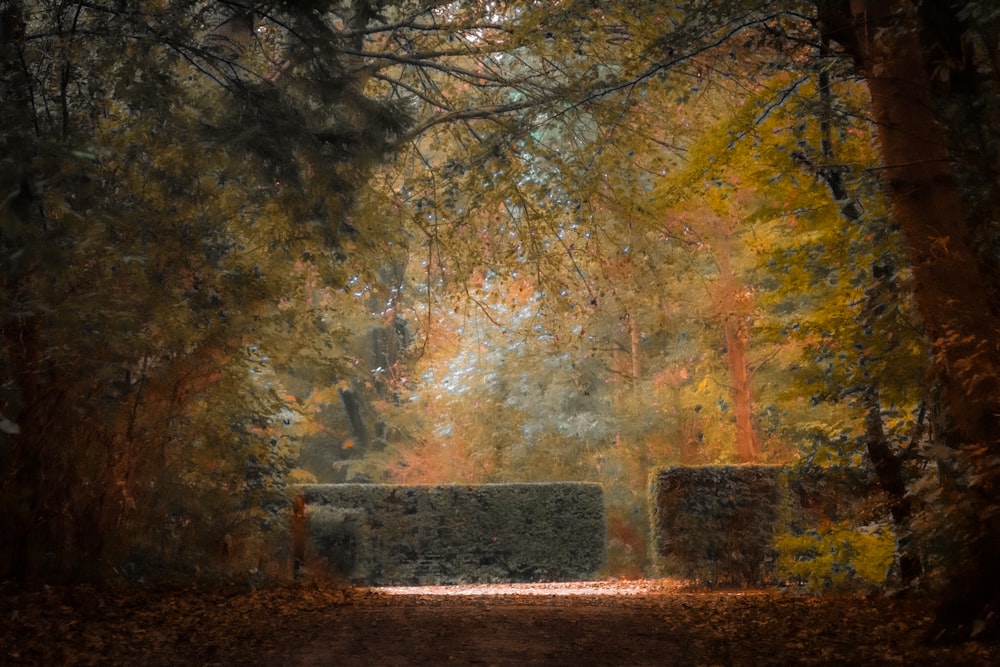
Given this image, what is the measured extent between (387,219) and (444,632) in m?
5.41

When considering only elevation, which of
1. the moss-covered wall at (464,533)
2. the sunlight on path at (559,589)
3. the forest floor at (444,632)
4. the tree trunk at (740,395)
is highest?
the tree trunk at (740,395)

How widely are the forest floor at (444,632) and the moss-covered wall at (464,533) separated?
8.46 m

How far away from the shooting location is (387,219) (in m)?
10.6

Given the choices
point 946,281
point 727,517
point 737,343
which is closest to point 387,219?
point 727,517

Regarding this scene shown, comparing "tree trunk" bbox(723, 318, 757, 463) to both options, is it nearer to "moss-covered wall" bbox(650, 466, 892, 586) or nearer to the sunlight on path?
the sunlight on path

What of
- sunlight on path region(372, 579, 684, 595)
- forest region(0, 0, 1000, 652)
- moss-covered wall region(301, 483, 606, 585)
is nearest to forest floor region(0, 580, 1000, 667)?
forest region(0, 0, 1000, 652)

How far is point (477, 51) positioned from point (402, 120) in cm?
313

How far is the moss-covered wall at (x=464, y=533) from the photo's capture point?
1672 centimetres

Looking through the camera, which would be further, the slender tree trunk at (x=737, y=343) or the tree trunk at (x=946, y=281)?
the slender tree trunk at (x=737, y=343)

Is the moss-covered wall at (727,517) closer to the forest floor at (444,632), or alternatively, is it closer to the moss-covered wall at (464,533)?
the moss-covered wall at (464,533)

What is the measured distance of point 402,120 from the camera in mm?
8070

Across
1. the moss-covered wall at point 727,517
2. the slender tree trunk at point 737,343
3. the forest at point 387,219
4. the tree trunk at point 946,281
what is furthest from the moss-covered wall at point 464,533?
the tree trunk at point 946,281

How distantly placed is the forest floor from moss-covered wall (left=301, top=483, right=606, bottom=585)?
8.46 metres

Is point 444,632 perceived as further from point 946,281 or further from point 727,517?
point 727,517
